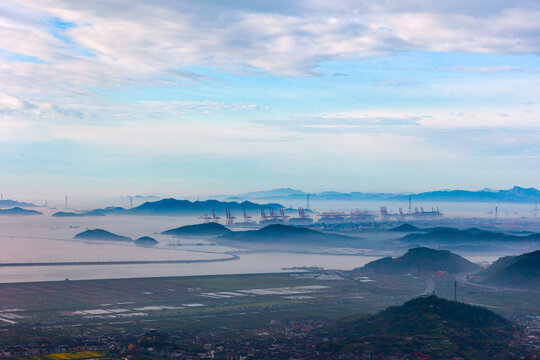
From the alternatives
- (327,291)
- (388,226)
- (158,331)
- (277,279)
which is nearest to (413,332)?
(158,331)

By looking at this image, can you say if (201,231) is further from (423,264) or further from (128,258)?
(423,264)

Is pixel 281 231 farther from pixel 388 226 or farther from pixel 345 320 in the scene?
pixel 345 320

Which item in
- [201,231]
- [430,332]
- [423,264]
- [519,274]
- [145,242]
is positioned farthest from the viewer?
[201,231]

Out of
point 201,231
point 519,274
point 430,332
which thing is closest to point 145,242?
point 201,231

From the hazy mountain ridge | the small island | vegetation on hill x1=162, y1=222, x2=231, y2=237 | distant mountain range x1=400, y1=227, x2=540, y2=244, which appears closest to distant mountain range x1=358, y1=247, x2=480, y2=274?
distant mountain range x1=400, y1=227, x2=540, y2=244

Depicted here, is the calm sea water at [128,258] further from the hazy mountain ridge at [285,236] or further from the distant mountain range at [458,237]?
the distant mountain range at [458,237]

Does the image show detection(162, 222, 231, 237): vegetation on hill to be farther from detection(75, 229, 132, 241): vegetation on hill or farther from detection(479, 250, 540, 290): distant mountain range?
detection(479, 250, 540, 290): distant mountain range
